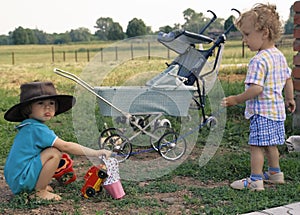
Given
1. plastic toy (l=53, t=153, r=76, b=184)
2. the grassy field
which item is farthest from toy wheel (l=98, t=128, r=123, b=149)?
plastic toy (l=53, t=153, r=76, b=184)

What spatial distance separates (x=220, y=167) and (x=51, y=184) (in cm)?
157

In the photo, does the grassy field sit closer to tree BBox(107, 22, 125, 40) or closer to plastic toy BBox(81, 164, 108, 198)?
plastic toy BBox(81, 164, 108, 198)

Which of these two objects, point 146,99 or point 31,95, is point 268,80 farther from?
point 31,95

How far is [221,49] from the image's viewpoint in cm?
590

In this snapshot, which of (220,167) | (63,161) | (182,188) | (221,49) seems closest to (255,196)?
(182,188)

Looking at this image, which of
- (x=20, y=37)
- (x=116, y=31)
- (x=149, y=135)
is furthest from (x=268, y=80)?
(x=20, y=37)

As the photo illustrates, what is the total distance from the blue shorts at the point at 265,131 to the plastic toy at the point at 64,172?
5.01ft

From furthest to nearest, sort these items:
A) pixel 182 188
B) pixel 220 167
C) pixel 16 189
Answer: pixel 220 167, pixel 182 188, pixel 16 189

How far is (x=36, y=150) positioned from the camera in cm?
412

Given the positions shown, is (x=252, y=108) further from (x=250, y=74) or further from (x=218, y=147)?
(x=218, y=147)

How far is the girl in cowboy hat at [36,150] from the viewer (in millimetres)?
4078

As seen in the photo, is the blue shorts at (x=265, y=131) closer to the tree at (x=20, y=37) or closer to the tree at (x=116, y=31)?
the tree at (x=116, y=31)

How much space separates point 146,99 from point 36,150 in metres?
1.50

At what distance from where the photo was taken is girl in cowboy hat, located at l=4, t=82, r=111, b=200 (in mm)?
4078
